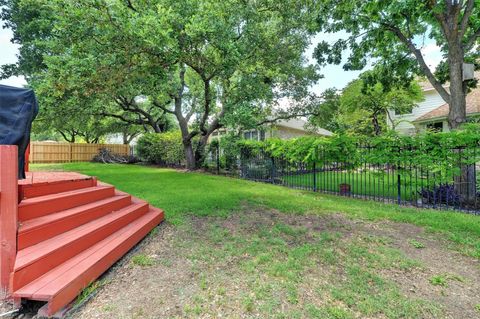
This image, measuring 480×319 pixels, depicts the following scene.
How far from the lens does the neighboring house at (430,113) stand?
13.4 metres

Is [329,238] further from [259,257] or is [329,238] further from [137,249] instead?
[137,249]

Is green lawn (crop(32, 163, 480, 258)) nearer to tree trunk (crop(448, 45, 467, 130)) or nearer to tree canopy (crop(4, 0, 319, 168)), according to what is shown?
tree trunk (crop(448, 45, 467, 130))

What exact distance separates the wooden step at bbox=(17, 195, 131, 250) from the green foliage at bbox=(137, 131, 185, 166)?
39.2 feet

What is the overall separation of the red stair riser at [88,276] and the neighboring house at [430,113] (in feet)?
44.6

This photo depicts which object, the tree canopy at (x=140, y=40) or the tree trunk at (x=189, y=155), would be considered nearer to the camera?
the tree canopy at (x=140, y=40)

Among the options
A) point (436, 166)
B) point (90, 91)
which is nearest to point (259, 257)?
point (90, 91)

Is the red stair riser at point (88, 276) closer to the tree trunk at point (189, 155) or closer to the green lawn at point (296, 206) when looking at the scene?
the green lawn at point (296, 206)

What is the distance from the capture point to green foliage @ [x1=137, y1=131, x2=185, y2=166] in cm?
1660

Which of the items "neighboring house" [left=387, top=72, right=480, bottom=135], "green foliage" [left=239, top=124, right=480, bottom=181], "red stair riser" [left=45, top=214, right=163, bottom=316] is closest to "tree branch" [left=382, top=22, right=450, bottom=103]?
"green foliage" [left=239, top=124, right=480, bottom=181]

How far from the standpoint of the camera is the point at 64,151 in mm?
21938

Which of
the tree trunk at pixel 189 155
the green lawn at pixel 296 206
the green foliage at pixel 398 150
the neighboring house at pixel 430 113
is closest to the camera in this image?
the green lawn at pixel 296 206

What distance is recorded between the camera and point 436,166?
6328 millimetres

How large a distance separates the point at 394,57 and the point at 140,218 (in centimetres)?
1072

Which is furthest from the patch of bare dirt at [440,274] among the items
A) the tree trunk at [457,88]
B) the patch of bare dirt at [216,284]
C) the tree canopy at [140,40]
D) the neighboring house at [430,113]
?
the neighboring house at [430,113]
